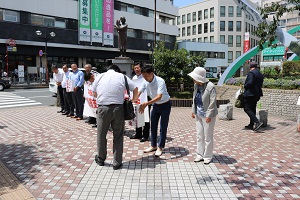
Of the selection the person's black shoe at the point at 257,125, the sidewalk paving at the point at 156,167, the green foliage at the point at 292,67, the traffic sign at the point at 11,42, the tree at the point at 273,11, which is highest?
the traffic sign at the point at 11,42

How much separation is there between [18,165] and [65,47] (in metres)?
28.3

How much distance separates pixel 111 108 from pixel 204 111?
1.61m

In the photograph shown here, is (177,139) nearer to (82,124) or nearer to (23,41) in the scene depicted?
(82,124)

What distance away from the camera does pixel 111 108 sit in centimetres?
468

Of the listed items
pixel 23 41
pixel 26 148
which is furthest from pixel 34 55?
pixel 26 148

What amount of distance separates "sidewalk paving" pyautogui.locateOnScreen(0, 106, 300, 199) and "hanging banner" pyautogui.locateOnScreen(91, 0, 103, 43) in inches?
1031

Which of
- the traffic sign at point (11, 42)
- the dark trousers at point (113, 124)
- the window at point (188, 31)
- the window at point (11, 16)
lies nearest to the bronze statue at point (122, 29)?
the dark trousers at point (113, 124)

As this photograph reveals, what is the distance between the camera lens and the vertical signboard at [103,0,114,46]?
33062 millimetres

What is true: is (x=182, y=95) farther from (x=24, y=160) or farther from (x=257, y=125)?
(x=24, y=160)

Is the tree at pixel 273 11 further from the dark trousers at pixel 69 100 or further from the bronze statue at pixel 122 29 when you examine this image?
the bronze statue at pixel 122 29

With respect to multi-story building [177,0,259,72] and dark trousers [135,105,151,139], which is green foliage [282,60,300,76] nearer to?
dark trousers [135,105,151,139]

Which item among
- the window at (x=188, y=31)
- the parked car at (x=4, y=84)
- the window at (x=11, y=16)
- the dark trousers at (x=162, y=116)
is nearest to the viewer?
the dark trousers at (x=162, y=116)

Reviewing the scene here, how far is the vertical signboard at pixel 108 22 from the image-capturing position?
33062mm

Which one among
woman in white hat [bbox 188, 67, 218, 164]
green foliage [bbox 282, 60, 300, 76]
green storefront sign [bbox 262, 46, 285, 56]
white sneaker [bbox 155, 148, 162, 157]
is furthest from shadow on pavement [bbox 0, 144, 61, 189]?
green storefront sign [bbox 262, 46, 285, 56]
